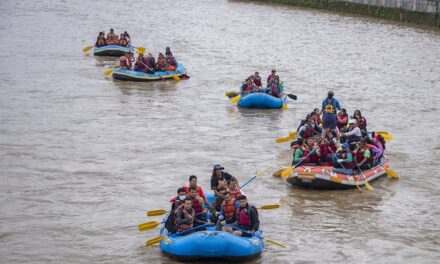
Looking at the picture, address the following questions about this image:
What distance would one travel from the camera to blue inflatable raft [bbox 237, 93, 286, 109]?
31797 mm

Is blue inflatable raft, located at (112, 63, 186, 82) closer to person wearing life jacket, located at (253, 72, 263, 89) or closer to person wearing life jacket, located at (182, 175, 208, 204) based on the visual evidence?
person wearing life jacket, located at (253, 72, 263, 89)

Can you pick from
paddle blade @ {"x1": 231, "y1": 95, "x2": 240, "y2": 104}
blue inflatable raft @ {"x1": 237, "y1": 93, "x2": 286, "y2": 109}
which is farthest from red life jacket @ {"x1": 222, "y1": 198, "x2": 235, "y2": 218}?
paddle blade @ {"x1": 231, "y1": 95, "x2": 240, "y2": 104}

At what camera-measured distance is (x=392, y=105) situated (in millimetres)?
34688

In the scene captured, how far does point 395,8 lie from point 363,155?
4300 centimetres

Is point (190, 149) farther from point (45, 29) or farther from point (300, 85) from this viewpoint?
point (45, 29)

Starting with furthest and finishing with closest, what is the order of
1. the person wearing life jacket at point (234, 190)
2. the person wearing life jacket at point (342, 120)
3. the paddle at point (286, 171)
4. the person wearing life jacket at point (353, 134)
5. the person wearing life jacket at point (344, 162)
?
the person wearing life jacket at point (342, 120)
the person wearing life jacket at point (353, 134)
the paddle at point (286, 171)
the person wearing life jacket at point (344, 162)
the person wearing life jacket at point (234, 190)

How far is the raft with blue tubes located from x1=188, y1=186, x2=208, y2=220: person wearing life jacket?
0.73 metres

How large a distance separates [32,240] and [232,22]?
5258 centimetres

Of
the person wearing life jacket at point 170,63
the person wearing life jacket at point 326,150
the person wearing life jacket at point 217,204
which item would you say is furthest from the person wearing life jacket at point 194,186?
the person wearing life jacket at point 170,63

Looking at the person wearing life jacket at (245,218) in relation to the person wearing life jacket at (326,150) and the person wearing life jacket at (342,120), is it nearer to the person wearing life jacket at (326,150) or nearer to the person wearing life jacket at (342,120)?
Answer: the person wearing life jacket at (326,150)

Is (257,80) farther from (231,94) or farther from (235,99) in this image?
(231,94)

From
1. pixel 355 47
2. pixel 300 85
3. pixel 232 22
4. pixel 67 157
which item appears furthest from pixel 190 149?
pixel 232 22

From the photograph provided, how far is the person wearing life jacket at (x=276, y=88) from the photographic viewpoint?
32.4 meters

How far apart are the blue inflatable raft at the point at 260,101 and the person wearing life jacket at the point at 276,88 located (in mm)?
319
